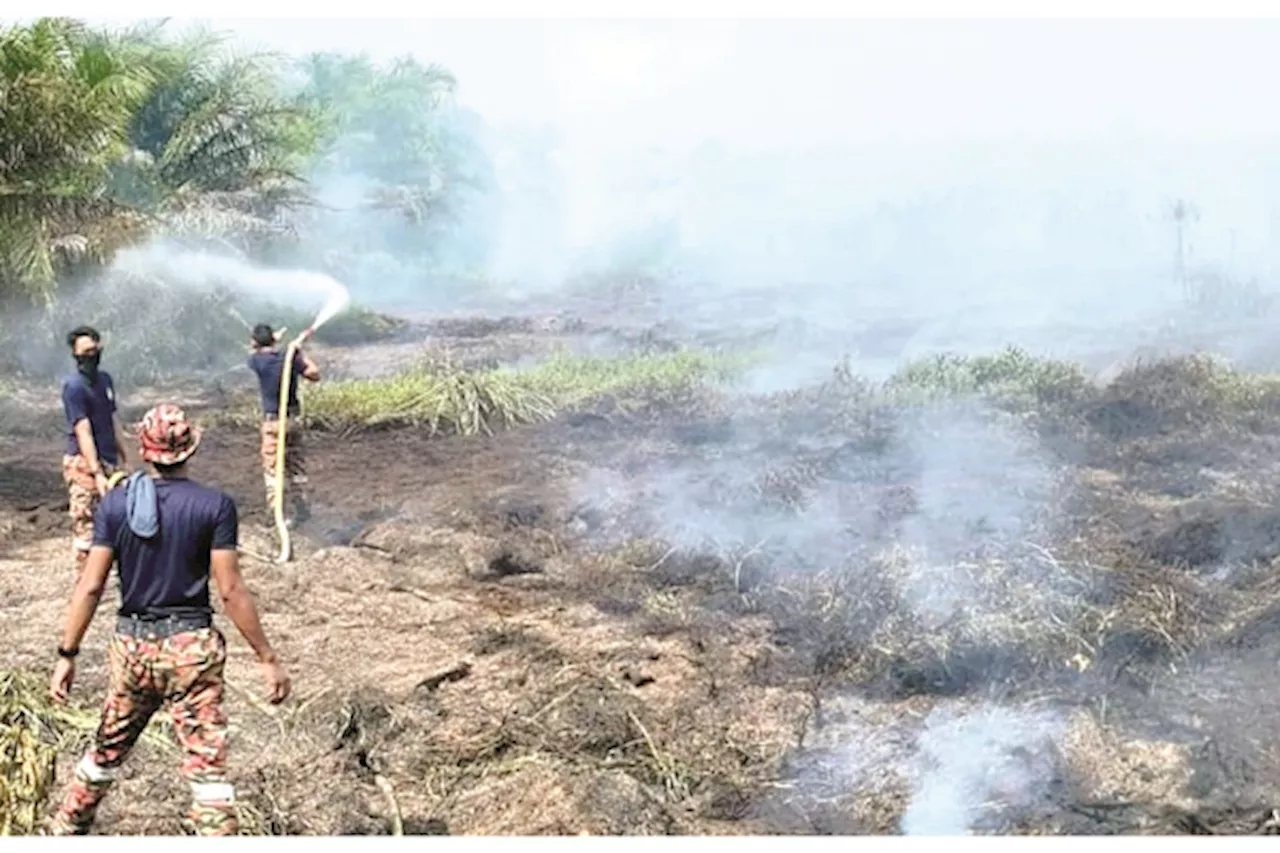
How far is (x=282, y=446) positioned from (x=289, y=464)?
63 centimetres

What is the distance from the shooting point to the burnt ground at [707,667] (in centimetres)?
504

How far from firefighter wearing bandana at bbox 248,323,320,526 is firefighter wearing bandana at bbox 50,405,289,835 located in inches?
171

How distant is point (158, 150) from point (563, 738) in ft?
44.5

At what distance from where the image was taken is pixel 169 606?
13.7 ft

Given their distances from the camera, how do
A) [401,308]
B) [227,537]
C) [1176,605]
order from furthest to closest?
1. [401,308]
2. [1176,605]
3. [227,537]

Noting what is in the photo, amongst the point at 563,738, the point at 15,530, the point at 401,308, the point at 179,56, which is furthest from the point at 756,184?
the point at 563,738

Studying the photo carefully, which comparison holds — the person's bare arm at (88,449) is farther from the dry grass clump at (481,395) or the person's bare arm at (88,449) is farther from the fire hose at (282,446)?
the dry grass clump at (481,395)

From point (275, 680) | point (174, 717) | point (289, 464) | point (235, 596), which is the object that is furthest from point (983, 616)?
point (289, 464)

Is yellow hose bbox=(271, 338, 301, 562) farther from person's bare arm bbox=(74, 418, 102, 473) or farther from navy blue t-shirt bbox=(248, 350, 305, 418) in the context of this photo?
person's bare arm bbox=(74, 418, 102, 473)

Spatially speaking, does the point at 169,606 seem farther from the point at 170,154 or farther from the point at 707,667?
the point at 170,154

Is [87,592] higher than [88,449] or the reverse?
higher

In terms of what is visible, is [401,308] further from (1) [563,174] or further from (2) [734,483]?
(2) [734,483]

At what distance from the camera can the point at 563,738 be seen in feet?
18.4

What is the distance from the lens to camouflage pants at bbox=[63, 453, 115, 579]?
7.04m
